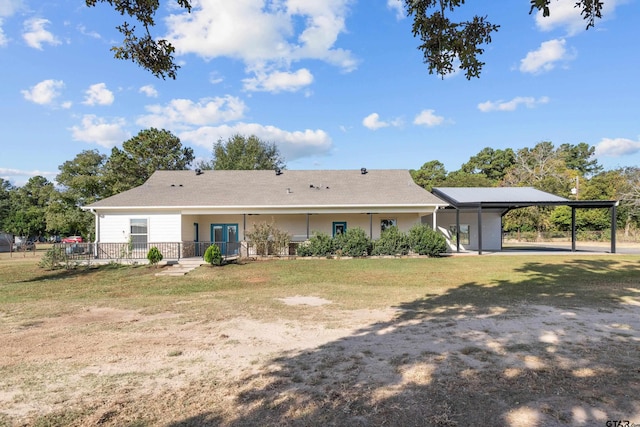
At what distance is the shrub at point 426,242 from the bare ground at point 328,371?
12.6m

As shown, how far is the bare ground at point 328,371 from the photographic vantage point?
339 cm

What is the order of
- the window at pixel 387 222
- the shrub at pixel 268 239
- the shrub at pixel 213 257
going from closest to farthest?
1. the shrub at pixel 213 257
2. the shrub at pixel 268 239
3. the window at pixel 387 222

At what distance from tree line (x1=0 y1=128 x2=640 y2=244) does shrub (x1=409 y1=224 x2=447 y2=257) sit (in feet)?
72.6

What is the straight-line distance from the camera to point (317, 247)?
64.8 feet

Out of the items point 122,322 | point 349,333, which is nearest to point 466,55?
point 349,333

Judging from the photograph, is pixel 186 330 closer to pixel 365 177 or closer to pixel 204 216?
pixel 204 216

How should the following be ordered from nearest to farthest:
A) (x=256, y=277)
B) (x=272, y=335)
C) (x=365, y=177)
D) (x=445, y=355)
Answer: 1. (x=445, y=355)
2. (x=272, y=335)
3. (x=256, y=277)
4. (x=365, y=177)

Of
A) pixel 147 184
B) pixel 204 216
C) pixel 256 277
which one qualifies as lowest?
pixel 256 277

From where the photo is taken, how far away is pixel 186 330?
6.56 meters

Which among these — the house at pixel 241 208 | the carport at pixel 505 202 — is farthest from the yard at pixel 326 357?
the carport at pixel 505 202

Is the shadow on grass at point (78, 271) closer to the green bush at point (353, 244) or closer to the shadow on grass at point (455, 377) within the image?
the green bush at point (353, 244)

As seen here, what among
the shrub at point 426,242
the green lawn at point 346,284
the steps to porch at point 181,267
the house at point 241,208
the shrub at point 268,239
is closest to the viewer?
the green lawn at point 346,284

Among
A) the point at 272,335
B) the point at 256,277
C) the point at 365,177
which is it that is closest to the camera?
the point at 272,335

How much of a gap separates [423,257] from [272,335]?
49.0 feet
